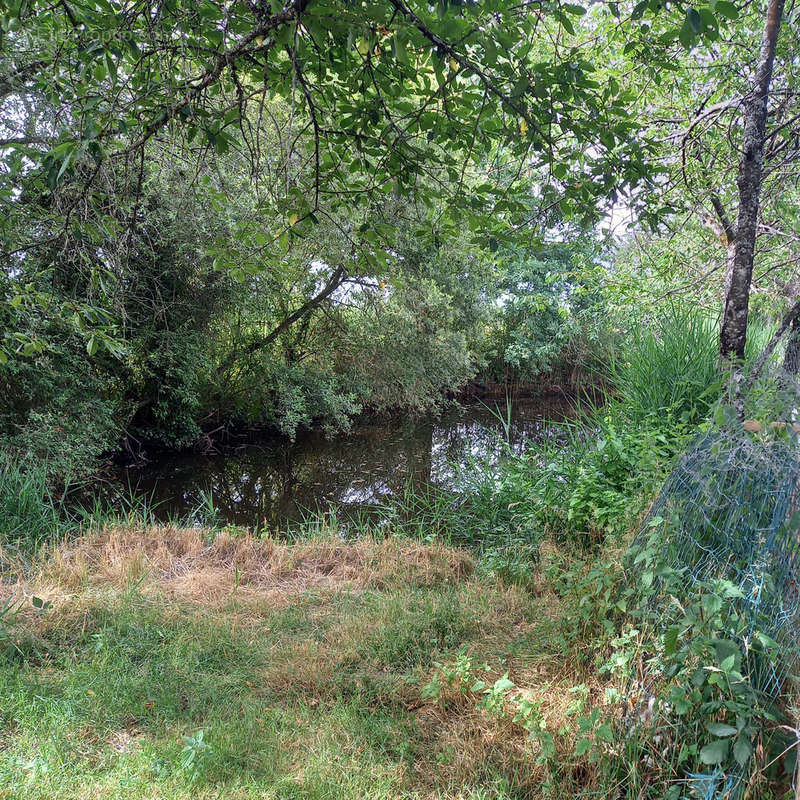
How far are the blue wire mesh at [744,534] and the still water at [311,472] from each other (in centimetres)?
409

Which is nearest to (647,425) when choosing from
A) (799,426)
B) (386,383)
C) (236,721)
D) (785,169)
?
(785,169)

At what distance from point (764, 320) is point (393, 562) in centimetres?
592

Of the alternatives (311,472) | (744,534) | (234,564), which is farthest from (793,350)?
(311,472)

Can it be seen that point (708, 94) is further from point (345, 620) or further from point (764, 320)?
point (345, 620)

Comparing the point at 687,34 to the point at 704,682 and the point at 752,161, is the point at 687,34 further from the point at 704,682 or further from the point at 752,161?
the point at 704,682

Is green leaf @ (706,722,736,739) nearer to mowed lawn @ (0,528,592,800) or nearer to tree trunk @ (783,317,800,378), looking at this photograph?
mowed lawn @ (0,528,592,800)

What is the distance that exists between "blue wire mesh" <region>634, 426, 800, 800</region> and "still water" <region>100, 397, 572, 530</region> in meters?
4.09

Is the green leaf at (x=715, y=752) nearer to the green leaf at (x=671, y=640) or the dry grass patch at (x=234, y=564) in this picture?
the green leaf at (x=671, y=640)

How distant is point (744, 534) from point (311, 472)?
8.87 metres

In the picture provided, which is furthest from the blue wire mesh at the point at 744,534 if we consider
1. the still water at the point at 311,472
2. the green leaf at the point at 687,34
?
the still water at the point at 311,472

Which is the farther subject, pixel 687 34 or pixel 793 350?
pixel 793 350

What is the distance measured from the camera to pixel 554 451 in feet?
18.2

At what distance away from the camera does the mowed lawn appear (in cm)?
217

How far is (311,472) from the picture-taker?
10359 millimetres
